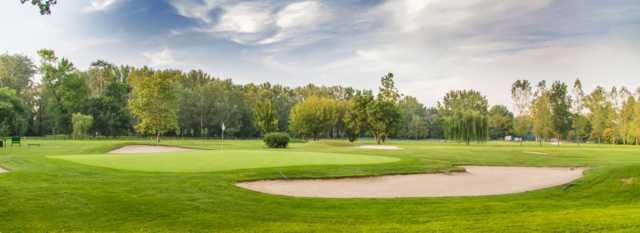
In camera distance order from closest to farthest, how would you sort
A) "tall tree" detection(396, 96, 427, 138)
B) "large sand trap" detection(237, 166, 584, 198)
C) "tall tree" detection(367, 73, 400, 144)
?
"large sand trap" detection(237, 166, 584, 198)
"tall tree" detection(367, 73, 400, 144)
"tall tree" detection(396, 96, 427, 138)

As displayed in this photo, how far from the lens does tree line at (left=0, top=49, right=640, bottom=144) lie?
55.3m

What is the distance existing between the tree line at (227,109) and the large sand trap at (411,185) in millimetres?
37562

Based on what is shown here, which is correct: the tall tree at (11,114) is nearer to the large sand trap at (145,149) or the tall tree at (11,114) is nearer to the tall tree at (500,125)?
the large sand trap at (145,149)

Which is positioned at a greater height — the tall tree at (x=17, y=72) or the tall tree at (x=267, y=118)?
the tall tree at (x=17, y=72)

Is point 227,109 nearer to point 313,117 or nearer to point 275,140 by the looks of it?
point 313,117

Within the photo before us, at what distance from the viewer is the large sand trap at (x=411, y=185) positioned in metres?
12.0

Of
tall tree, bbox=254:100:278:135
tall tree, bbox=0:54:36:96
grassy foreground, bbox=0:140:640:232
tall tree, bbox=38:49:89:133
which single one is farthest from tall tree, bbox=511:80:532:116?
tall tree, bbox=0:54:36:96

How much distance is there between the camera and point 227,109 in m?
80.7

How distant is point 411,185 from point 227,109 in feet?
230

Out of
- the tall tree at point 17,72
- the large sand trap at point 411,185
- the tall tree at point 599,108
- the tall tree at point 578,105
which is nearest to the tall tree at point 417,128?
the tall tree at point 578,105

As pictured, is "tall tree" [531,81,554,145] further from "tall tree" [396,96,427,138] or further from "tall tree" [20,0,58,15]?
"tall tree" [20,0,58,15]

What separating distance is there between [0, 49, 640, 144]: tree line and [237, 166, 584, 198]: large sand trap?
3756cm

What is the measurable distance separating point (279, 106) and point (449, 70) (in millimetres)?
55222

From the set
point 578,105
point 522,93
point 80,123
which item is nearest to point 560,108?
point 522,93
